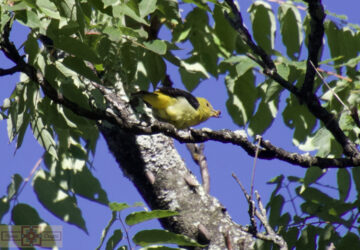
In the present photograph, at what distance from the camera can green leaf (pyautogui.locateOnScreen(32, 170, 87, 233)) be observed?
3537 mm

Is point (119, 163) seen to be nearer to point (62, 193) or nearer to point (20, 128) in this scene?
point (62, 193)

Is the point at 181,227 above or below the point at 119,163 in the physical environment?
below

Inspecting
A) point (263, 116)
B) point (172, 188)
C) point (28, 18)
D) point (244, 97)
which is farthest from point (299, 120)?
point (28, 18)

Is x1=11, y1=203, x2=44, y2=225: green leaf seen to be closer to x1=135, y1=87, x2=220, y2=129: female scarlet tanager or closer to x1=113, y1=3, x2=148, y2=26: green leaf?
x1=113, y1=3, x2=148, y2=26: green leaf

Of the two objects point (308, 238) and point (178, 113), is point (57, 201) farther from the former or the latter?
point (178, 113)

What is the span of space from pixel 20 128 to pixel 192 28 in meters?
1.73

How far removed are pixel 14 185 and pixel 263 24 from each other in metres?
2.04

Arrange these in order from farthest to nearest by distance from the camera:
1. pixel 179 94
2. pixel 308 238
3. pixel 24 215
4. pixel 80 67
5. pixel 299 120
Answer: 1. pixel 179 94
2. pixel 299 120
3. pixel 24 215
4. pixel 308 238
5. pixel 80 67

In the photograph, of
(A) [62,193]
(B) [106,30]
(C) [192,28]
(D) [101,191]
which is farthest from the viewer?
(C) [192,28]

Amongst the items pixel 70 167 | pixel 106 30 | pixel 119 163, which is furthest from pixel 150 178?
pixel 106 30

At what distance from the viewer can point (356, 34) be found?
155 inches

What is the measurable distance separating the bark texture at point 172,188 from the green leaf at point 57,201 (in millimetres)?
560

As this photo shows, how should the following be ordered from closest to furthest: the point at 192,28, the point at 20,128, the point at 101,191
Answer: the point at 20,128
the point at 101,191
the point at 192,28

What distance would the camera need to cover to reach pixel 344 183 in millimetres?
3641
